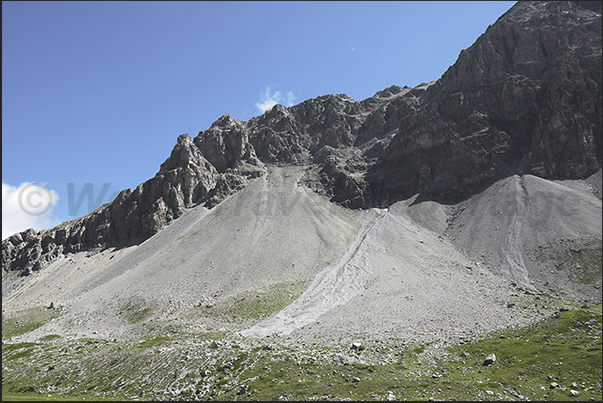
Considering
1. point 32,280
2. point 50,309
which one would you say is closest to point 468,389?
point 50,309

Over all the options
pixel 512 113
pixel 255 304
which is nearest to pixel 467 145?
pixel 512 113

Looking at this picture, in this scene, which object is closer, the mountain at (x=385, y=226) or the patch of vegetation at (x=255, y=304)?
the patch of vegetation at (x=255, y=304)

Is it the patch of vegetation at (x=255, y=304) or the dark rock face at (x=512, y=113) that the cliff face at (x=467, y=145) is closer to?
the dark rock face at (x=512, y=113)

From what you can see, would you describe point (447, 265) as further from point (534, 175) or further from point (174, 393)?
point (174, 393)

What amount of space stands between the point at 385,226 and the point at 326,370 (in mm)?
94733

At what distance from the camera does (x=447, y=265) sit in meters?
95.0

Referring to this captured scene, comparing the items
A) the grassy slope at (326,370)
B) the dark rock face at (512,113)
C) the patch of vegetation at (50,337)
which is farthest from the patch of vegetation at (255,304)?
the dark rock face at (512,113)

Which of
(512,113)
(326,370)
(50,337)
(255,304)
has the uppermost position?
(512,113)

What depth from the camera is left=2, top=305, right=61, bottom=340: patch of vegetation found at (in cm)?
8431

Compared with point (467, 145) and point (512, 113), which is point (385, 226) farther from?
point (512, 113)

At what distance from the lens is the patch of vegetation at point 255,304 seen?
7475cm

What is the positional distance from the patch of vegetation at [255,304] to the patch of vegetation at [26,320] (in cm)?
4208

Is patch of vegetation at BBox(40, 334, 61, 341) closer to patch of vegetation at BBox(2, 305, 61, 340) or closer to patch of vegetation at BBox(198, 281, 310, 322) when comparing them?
patch of vegetation at BBox(2, 305, 61, 340)

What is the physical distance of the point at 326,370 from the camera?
3916 centimetres
